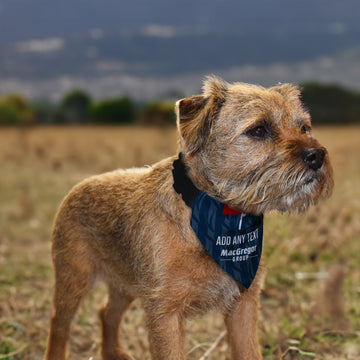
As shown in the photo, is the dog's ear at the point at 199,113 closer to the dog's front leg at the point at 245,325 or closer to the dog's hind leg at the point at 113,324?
the dog's front leg at the point at 245,325

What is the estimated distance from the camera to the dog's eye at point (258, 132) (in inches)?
135

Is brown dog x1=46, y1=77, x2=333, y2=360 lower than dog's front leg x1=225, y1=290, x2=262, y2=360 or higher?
higher

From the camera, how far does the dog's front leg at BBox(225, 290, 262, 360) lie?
3.81 m

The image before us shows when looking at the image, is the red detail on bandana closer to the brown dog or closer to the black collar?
the brown dog

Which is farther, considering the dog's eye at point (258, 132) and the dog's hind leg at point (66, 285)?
the dog's hind leg at point (66, 285)

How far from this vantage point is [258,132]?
135 inches

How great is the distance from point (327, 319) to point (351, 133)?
22044 mm

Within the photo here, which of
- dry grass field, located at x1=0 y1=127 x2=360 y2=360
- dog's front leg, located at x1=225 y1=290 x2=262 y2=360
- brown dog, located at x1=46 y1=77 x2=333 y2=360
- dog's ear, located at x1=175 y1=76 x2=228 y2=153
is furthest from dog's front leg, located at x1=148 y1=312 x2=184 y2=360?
dog's ear, located at x1=175 y1=76 x2=228 y2=153

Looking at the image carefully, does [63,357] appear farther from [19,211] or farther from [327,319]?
[19,211]

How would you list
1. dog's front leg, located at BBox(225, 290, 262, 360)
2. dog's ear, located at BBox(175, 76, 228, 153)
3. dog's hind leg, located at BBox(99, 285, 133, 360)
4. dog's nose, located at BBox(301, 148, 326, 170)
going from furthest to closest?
dog's hind leg, located at BBox(99, 285, 133, 360) < dog's front leg, located at BBox(225, 290, 262, 360) < dog's ear, located at BBox(175, 76, 228, 153) < dog's nose, located at BBox(301, 148, 326, 170)

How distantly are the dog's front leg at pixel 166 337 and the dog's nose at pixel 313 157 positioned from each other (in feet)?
4.76

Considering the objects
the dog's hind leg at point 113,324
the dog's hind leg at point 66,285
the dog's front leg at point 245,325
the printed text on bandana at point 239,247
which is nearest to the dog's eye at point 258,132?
the printed text on bandana at point 239,247

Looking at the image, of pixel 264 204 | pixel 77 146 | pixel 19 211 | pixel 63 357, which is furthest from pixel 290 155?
pixel 77 146

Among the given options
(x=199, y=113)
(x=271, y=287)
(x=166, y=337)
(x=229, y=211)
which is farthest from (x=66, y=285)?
(x=271, y=287)
